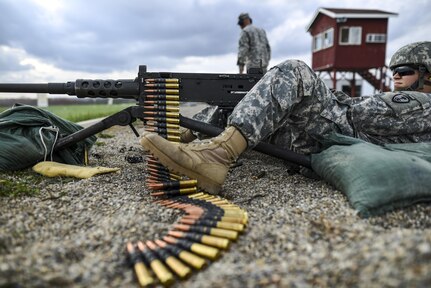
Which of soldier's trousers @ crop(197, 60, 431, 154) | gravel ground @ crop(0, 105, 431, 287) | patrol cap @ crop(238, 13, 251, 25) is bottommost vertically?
gravel ground @ crop(0, 105, 431, 287)

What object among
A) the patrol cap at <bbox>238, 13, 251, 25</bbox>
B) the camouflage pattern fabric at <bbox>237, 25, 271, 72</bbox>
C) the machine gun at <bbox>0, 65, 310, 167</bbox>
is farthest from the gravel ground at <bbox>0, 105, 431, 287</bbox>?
the patrol cap at <bbox>238, 13, 251, 25</bbox>

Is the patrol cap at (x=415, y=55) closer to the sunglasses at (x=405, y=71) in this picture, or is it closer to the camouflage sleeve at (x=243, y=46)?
the sunglasses at (x=405, y=71)

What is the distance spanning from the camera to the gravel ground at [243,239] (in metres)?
1.34

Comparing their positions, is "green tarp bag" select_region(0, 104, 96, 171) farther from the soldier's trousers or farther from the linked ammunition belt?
the soldier's trousers

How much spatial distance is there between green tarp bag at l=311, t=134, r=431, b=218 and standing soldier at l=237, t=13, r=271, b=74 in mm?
6612

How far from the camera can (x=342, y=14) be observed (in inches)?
692

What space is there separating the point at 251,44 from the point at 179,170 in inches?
283

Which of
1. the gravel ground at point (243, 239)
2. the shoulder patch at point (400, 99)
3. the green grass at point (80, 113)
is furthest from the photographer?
the green grass at point (80, 113)

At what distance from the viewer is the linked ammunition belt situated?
1537mm

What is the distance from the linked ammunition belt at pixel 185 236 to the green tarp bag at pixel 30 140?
122 cm

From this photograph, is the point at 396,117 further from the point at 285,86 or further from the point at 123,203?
the point at 123,203

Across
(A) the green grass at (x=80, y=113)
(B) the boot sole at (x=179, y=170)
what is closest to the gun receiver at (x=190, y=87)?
(B) the boot sole at (x=179, y=170)

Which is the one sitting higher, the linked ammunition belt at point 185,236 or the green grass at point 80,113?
the green grass at point 80,113

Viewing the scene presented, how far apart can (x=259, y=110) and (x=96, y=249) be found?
1.50m
